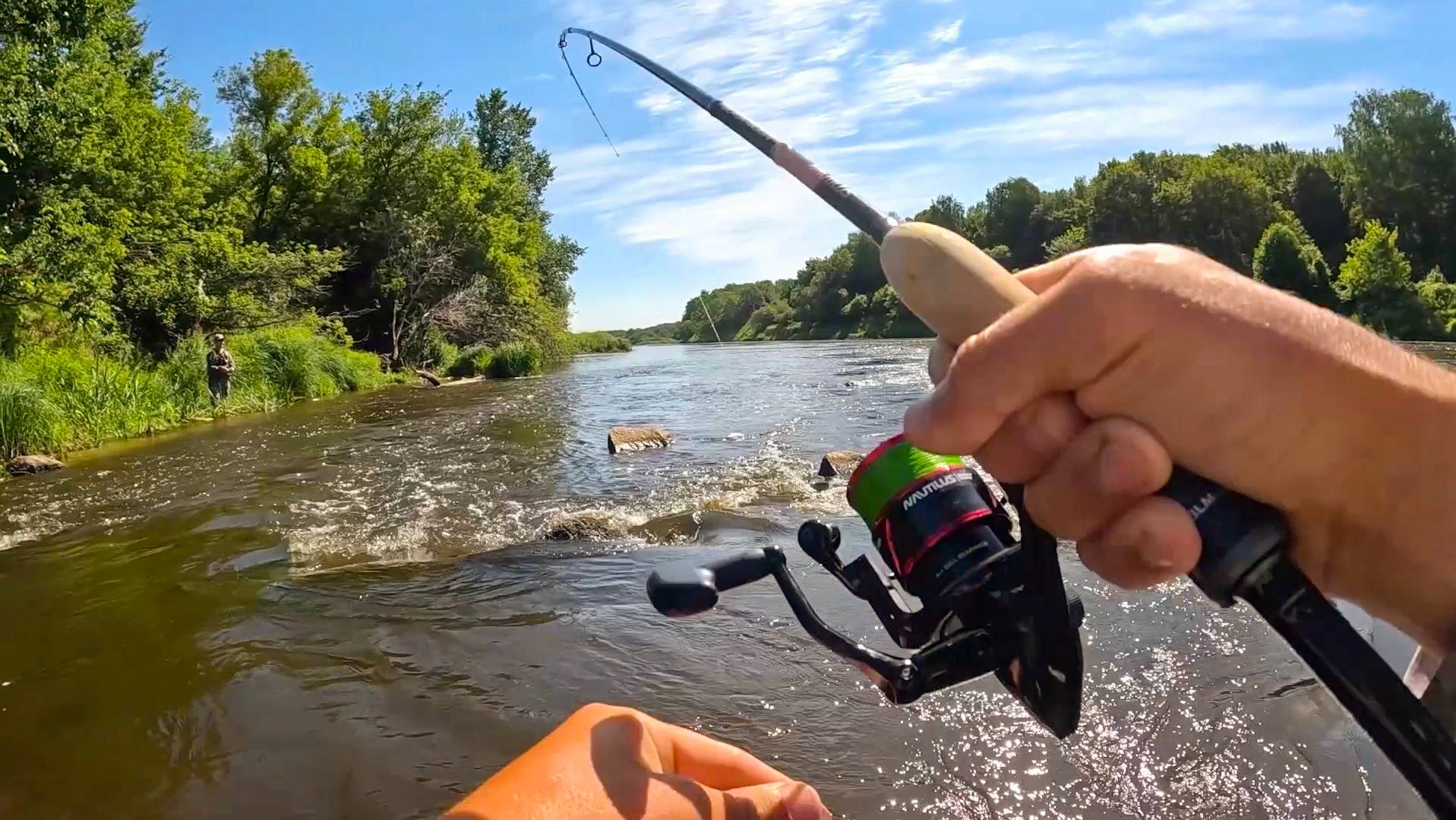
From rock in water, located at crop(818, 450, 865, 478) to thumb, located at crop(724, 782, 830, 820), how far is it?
6.71 m

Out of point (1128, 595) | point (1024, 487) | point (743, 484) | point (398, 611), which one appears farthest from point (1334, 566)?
point (743, 484)

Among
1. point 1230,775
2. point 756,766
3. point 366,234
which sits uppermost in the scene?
point 366,234

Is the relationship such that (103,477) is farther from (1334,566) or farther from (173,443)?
(1334,566)

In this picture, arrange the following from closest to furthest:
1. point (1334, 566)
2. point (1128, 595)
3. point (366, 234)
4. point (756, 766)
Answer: point (1334, 566) → point (756, 766) → point (1128, 595) → point (366, 234)

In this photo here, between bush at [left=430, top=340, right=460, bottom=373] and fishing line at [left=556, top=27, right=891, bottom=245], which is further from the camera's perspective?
bush at [left=430, top=340, right=460, bottom=373]

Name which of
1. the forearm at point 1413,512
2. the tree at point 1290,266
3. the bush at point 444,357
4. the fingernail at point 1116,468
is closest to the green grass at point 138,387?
the bush at point 444,357

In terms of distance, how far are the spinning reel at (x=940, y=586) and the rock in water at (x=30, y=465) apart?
39.8 ft

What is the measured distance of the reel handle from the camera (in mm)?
1081

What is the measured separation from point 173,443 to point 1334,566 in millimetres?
14659

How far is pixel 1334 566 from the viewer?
1195 mm

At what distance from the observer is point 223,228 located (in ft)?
73.0

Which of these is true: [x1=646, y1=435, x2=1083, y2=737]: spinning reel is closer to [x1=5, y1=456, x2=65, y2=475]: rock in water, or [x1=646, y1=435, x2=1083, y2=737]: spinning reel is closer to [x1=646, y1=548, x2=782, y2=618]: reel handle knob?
[x1=646, y1=548, x2=782, y2=618]: reel handle knob

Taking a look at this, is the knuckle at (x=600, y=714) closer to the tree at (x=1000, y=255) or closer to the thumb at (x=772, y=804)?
the thumb at (x=772, y=804)


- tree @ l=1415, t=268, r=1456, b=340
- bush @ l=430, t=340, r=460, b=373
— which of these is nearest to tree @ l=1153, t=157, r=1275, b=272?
tree @ l=1415, t=268, r=1456, b=340
